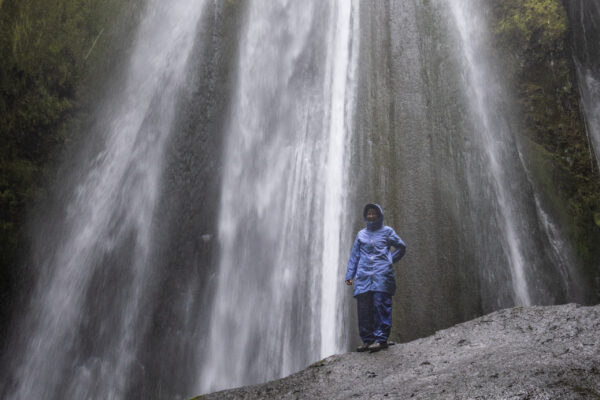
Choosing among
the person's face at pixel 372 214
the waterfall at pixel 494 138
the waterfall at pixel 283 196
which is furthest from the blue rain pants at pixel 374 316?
the waterfall at pixel 494 138

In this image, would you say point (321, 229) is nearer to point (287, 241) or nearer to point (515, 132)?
point (287, 241)

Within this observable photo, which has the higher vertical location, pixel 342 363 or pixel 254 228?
pixel 254 228

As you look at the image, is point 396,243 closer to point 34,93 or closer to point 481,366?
point 481,366

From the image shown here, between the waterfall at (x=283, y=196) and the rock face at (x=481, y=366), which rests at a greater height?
the waterfall at (x=283, y=196)

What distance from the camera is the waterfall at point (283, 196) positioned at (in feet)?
24.0

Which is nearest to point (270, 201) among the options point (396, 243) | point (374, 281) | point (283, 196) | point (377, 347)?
point (283, 196)

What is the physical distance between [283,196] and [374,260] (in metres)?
3.80

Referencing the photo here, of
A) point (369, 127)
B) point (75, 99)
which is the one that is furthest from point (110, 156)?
point (369, 127)

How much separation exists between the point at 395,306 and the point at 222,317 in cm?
253

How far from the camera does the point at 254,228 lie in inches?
332

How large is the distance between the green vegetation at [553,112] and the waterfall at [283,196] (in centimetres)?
277

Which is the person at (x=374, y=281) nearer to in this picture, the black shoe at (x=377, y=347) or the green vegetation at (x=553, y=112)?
the black shoe at (x=377, y=347)

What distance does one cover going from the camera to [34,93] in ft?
25.0

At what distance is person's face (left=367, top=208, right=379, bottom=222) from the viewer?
512 cm
